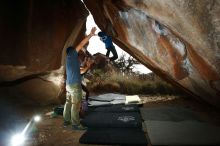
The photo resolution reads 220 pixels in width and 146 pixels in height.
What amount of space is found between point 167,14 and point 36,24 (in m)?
4.66

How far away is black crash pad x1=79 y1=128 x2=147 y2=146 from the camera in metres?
4.36

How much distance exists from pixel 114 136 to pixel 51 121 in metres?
1.99

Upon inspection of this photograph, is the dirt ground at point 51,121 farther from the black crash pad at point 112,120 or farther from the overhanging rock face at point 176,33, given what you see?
the overhanging rock face at point 176,33

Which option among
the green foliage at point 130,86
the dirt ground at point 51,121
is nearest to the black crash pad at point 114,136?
the dirt ground at point 51,121

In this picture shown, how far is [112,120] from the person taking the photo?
18.8ft

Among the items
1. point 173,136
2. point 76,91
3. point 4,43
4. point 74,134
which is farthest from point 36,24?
point 173,136

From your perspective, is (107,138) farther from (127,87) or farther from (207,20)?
(127,87)

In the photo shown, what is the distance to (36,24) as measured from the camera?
311 inches

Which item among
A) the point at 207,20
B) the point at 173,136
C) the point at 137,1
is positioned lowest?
the point at 173,136

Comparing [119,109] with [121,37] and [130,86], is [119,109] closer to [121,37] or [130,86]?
[121,37]

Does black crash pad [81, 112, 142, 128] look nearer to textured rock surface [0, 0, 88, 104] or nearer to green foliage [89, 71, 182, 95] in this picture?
textured rock surface [0, 0, 88, 104]

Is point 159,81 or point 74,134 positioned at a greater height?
point 159,81

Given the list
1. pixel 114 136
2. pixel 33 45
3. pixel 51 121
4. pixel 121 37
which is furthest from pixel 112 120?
pixel 33 45

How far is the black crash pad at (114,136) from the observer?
14.3ft
